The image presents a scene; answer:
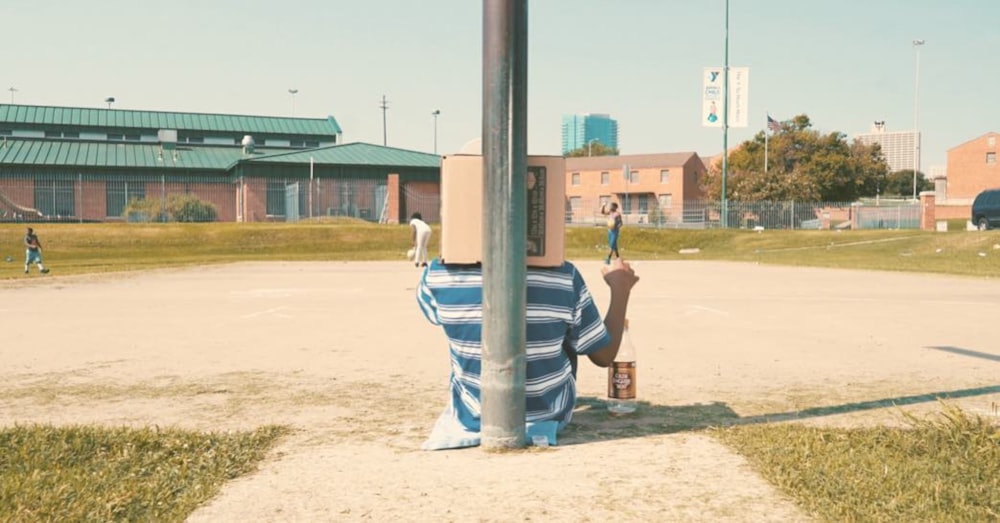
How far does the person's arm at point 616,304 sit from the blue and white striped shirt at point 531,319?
7 cm

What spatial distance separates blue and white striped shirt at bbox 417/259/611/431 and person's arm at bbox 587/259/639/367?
0.07 m

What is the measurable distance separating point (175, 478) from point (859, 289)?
15628 millimetres

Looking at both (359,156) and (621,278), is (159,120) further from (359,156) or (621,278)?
(621,278)

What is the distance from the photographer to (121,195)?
172ft

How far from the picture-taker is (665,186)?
8612 centimetres

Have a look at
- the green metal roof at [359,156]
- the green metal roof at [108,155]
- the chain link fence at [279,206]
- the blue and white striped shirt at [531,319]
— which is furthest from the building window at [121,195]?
the blue and white striped shirt at [531,319]

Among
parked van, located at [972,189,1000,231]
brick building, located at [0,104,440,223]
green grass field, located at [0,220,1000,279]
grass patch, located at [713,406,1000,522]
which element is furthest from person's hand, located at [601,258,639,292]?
brick building, located at [0,104,440,223]

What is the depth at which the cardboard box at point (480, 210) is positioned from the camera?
16.2 feet

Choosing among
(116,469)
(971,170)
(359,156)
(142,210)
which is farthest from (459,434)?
(971,170)

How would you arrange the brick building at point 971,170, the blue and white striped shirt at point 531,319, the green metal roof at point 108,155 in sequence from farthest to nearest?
the brick building at point 971,170, the green metal roof at point 108,155, the blue and white striped shirt at point 531,319

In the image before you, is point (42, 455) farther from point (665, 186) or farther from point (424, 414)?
point (665, 186)

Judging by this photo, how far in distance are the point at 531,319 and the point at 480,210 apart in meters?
0.69

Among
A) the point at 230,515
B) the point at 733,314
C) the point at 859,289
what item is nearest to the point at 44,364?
the point at 230,515

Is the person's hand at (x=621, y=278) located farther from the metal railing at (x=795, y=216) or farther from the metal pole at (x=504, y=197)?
the metal railing at (x=795, y=216)
